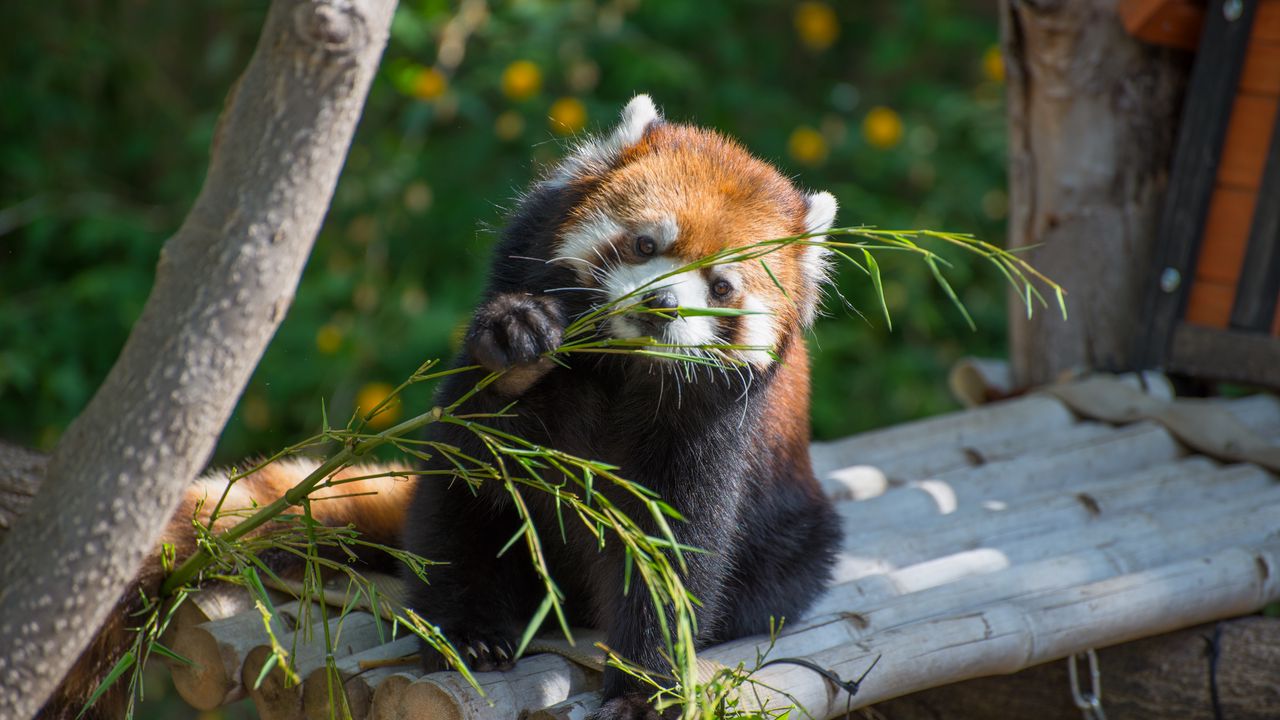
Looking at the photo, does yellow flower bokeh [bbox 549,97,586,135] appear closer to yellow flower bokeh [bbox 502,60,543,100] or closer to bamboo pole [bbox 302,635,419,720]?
yellow flower bokeh [bbox 502,60,543,100]

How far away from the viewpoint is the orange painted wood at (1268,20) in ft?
10.9

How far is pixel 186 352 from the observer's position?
151cm

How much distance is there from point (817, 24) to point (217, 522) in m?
3.55

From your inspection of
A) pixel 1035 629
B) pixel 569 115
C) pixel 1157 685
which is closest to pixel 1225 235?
pixel 1157 685

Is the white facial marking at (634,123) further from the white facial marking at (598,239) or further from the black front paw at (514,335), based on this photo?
the black front paw at (514,335)

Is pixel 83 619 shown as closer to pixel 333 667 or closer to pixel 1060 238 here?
pixel 333 667

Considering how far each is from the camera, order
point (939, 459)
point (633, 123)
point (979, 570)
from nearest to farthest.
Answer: point (633, 123) → point (979, 570) → point (939, 459)

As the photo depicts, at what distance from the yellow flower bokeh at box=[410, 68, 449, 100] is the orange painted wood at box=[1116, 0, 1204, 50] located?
2.27 m

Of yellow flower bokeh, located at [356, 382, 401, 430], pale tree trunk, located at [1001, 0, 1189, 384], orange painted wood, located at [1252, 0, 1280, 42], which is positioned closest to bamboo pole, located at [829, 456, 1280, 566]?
pale tree trunk, located at [1001, 0, 1189, 384]

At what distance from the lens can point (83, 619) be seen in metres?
1.53

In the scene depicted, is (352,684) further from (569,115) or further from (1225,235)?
(1225,235)

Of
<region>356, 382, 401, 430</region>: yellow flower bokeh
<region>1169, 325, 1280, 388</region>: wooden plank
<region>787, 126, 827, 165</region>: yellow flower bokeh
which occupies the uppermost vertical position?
<region>787, 126, 827, 165</region>: yellow flower bokeh

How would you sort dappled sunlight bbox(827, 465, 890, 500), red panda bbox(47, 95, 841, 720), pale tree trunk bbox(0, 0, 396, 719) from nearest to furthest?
pale tree trunk bbox(0, 0, 396, 719), red panda bbox(47, 95, 841, 720), dappled sunlight bbox(827, 465, 890, 500)

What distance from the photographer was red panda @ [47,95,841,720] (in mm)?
1938
